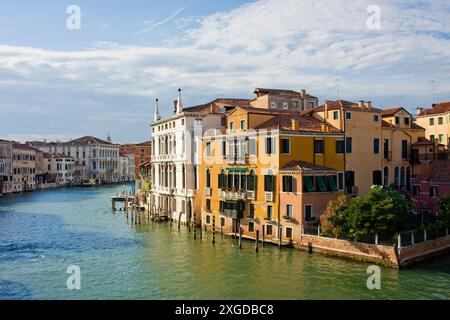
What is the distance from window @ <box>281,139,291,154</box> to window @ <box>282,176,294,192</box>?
1230mm

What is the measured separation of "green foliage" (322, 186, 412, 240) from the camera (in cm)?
1728

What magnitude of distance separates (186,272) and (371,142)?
1233cm

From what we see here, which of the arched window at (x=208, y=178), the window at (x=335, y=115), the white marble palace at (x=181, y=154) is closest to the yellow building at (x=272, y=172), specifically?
the arched window at (x=208, y=178)

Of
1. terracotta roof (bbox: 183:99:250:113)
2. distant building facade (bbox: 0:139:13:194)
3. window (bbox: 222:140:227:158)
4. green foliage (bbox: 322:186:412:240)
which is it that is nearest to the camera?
green foliage (bbox: 322:186:412:240)

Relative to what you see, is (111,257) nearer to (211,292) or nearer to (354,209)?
(211,292)

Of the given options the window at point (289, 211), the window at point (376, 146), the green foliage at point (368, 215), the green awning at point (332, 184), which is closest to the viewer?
the green foliage at point (368, 215)

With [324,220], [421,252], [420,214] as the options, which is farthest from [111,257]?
[420,214]

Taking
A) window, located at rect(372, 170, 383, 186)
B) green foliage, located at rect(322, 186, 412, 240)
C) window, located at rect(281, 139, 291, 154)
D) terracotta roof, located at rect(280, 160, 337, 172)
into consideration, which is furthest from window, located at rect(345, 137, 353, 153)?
green foliage, located at rect(322, 186, 412, 240)

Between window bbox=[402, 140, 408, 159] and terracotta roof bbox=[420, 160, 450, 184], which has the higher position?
window bbox=[402, 140, 408, 159]

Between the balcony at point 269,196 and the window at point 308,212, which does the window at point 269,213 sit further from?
the window at point 308,212

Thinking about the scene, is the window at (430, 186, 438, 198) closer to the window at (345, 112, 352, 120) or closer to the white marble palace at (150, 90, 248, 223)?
the window at (345, 112, 352, 120)

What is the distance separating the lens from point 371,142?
79.3 ft

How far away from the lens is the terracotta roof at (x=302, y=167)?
2011cm
